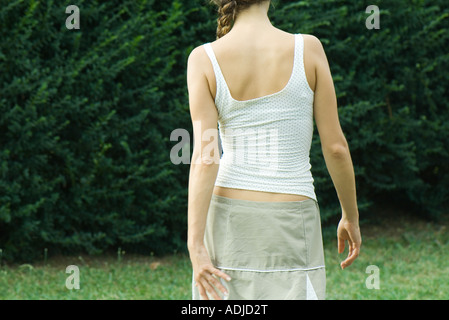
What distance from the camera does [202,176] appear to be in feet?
7.04

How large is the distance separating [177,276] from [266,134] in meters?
3.81

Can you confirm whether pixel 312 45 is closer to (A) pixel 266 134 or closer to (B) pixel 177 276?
(A) pixel 266 134

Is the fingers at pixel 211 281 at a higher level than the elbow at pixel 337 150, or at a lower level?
lower

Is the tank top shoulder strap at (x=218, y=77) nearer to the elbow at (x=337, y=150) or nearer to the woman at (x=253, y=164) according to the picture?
the woman at (x=253, y=164)

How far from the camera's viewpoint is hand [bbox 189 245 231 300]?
6.98 ft

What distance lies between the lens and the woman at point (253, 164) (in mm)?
2143

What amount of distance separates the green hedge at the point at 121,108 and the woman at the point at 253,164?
3.50m

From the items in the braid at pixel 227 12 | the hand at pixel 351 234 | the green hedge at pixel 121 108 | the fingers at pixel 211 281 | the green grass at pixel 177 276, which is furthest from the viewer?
the green hedge at pixel 121 108

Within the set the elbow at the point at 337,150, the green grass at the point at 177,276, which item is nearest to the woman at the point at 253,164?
the elbow at the point at 337,150

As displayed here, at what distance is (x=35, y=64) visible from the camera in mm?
5426

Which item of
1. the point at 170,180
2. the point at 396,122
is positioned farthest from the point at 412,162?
the point at 170,180

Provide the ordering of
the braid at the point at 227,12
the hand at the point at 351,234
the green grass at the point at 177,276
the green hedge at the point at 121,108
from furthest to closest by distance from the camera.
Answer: the green hedge at the point at 121,108 → the green grass at the point at 177,276 → the hand at the point at 351,234 → the braid at the point at 227,12

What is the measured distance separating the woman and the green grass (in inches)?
117

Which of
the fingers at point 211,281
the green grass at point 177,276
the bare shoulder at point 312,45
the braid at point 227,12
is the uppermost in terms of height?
the braid at point 227,12
